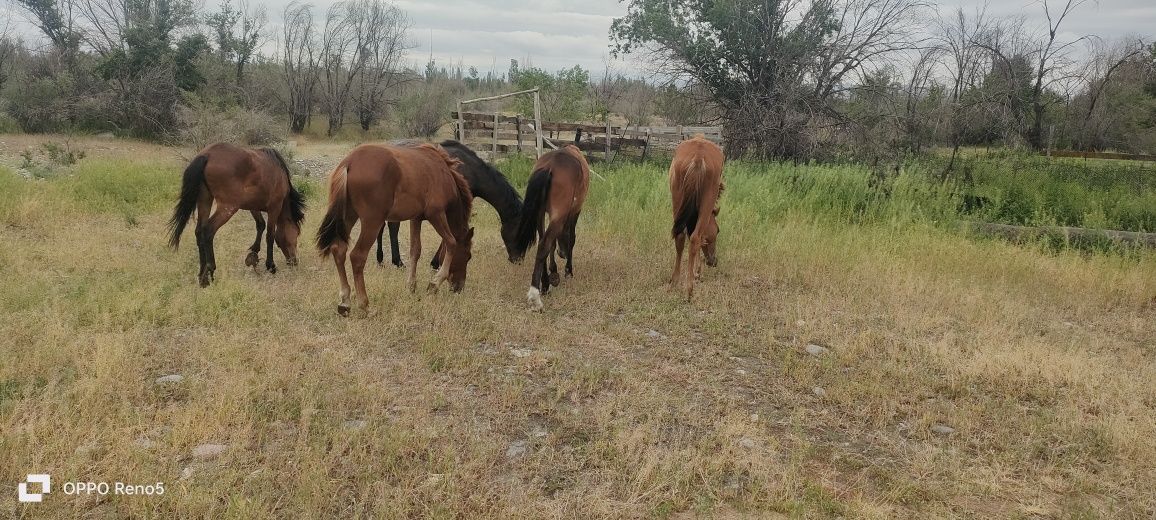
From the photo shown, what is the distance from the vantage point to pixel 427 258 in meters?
7.36

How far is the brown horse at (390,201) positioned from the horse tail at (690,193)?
2.08m

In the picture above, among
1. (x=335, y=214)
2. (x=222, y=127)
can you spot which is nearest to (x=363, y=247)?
(x=335, y=214)

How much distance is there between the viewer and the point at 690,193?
19.5ft

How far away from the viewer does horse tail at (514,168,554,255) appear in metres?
5.72

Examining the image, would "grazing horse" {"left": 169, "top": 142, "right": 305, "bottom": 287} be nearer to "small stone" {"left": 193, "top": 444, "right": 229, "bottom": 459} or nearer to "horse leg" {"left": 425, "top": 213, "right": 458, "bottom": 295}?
"horse leg" {"left": 425, "top": 213, "right": 458, "bottom": 295}

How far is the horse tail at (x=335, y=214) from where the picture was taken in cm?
477

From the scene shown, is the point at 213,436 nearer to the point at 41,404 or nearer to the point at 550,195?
the point at 41,404

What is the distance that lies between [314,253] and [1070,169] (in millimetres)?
16836

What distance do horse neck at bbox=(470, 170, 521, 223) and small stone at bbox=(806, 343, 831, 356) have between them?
10.3ft

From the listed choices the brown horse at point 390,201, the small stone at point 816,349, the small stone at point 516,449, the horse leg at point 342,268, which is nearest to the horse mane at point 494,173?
the brown horse at point 390,201

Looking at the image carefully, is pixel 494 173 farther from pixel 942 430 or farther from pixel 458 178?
pixel 942 430

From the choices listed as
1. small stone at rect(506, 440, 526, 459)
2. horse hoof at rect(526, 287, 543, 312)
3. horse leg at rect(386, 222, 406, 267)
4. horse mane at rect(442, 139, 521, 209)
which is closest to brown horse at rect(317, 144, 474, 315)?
horse mane at rect(442, 139, 521, 209)

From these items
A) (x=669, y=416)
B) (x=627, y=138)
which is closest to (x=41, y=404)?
(x=669, y=416)

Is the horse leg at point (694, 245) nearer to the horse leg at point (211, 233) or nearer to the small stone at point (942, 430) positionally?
the small stone at point (942, 430)
